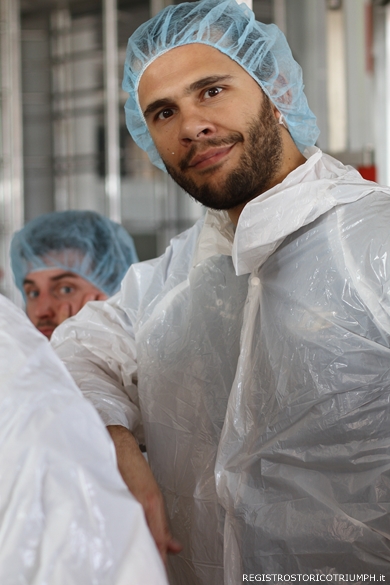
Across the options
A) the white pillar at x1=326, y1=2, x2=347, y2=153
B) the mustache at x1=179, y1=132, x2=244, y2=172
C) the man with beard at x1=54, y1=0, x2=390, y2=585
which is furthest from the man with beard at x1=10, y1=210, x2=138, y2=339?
the white pillar at x1=326, y1=2, x2=347, y2=153

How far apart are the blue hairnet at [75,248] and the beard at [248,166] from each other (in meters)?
0.90

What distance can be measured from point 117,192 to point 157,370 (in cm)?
305

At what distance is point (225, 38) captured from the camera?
1.14 meters

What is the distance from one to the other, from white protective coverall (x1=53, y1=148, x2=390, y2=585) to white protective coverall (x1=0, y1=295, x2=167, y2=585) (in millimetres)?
498

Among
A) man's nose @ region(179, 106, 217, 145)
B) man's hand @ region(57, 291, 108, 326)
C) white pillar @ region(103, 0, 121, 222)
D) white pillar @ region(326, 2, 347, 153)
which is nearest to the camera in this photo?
man's nose @ region(179, 106, 217, 145)

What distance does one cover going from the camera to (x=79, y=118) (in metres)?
4.27

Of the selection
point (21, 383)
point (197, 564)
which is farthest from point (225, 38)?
point (197, 564)

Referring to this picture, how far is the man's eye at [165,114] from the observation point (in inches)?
46.2

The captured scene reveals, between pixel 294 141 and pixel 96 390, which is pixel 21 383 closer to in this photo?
pixel 96 390

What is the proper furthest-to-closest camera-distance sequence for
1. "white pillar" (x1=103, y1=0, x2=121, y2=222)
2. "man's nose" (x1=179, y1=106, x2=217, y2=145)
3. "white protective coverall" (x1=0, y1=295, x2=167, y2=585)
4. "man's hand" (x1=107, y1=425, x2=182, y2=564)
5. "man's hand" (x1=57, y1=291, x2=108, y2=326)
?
"white pillar" (x1=103, y1=0, x2=121, y2=222) → "man's hand" (x1=57, y1=291, x2=108, y2=326) → "man's nose" (x1=179, y1=106, x2=217, y2=145) → "man's hand" (x1=107, y1=425, x2=182, y2=564) → "white protective coverall" (x1=0, y1=295, x2=167, y2=585)

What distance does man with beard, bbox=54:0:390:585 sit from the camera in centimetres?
94

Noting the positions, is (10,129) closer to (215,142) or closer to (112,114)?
(112,114)

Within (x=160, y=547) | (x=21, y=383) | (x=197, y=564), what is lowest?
(x=197, y=564)

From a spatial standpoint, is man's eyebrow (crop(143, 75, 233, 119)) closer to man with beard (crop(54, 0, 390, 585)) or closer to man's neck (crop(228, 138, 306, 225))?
man with beard (crop(54, 0, 390, 585))
